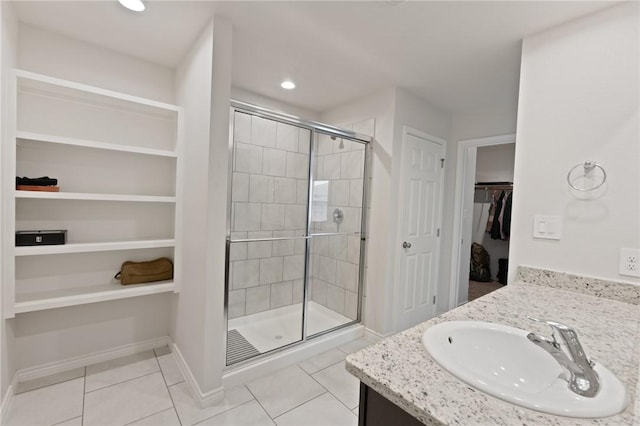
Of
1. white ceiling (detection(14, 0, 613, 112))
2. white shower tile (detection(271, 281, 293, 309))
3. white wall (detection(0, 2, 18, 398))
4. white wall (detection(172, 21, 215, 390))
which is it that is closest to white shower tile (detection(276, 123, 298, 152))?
white ceiling (detection(14, 0, 613, 112))

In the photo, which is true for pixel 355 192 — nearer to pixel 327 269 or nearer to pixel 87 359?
pixel 327 269

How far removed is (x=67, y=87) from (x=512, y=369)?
2789 millimetres

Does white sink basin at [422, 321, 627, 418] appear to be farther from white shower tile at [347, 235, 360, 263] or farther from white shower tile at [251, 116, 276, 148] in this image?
white shower tile at [251, 116, 276, 148]

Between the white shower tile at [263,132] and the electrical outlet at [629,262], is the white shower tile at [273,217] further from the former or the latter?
the electrical outlet at [629,262]

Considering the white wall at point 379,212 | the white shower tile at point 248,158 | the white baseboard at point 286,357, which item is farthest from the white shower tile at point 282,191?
the white baseboard at point 286,357

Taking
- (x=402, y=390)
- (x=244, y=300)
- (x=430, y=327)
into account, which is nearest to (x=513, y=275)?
(x=430, y=327)

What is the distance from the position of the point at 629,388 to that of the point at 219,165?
74.6 inches

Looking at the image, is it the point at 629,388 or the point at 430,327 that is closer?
the point at 629,388

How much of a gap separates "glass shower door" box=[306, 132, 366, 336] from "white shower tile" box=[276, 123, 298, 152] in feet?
0.81

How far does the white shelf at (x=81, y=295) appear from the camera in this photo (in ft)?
5.95

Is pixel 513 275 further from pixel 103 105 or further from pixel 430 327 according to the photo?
pixel 103 105

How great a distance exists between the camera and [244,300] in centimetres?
293

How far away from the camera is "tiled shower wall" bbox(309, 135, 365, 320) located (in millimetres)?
2842

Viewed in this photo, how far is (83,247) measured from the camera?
194 centimetres
